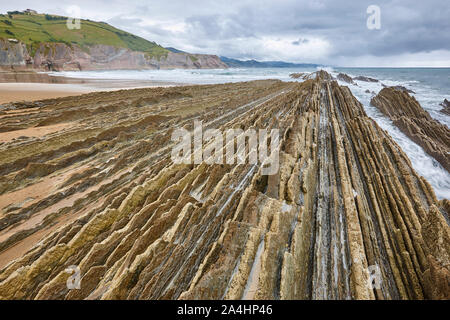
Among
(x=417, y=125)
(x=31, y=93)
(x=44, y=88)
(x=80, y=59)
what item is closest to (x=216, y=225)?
(x=417, y=125)

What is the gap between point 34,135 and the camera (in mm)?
9156

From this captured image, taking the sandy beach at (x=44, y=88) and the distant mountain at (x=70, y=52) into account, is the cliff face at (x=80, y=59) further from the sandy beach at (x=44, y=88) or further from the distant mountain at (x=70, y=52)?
the sandy beach at (x=44, y=88)

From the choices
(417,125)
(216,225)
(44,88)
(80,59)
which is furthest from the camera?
(80,59)

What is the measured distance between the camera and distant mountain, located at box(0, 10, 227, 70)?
64.0 m

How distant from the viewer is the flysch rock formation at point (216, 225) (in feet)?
10.6

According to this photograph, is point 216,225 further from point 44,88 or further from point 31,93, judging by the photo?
point 44,88

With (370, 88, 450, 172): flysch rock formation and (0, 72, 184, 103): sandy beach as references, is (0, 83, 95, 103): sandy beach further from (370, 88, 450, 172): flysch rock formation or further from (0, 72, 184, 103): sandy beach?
(370, 88, 450, 172): flysch rock formation

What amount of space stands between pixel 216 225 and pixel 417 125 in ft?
61.5

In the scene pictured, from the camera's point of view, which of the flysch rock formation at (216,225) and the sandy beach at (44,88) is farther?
the sandy beach at (44,88)

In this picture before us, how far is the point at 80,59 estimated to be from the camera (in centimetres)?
8300

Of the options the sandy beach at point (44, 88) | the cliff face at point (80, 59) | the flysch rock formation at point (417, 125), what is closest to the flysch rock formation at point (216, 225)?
the flysch rock formation at point (417, 125)

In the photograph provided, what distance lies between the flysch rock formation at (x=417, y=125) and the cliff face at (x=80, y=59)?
9400cm
